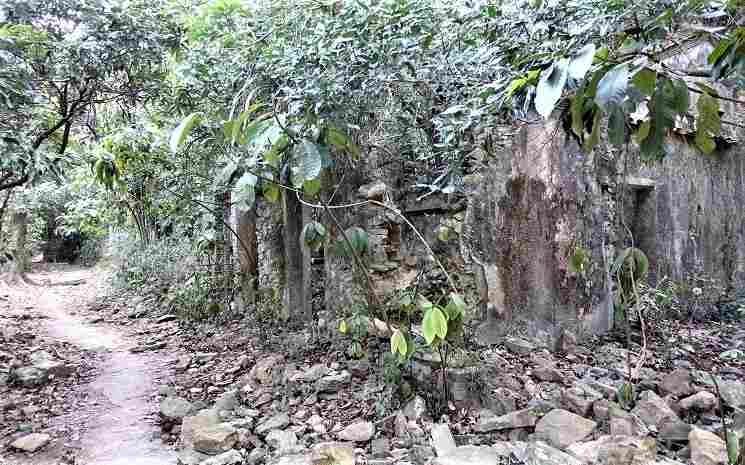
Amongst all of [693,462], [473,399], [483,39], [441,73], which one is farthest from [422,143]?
[693,462]

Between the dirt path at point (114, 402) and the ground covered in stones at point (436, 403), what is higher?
the ground covered in stones at point (436, 403)

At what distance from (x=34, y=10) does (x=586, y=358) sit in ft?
18.0

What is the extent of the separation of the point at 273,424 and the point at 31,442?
1.50m

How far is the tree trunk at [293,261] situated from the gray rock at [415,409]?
2016mm

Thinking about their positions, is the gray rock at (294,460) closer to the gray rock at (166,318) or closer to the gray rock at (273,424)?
the gray rock at (273,424)

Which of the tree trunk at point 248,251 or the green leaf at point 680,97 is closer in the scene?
the green leaf at point 680,97

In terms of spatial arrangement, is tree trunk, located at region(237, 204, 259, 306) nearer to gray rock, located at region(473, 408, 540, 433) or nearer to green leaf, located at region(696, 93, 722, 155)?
gray rock, located at region(473, 408, 540, 433)

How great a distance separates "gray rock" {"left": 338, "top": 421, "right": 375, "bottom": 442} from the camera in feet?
9.48

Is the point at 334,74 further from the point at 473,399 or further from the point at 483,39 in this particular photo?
the point at 473,399

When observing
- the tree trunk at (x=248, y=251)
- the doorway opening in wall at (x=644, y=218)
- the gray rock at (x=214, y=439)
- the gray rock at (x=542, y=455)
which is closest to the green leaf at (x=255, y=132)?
the gray rock at (x=542, y=455)

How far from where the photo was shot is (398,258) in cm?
438

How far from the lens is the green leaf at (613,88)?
37.4 inches

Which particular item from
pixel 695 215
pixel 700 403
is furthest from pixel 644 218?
pixel 700 403

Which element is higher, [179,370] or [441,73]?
[441,73]
